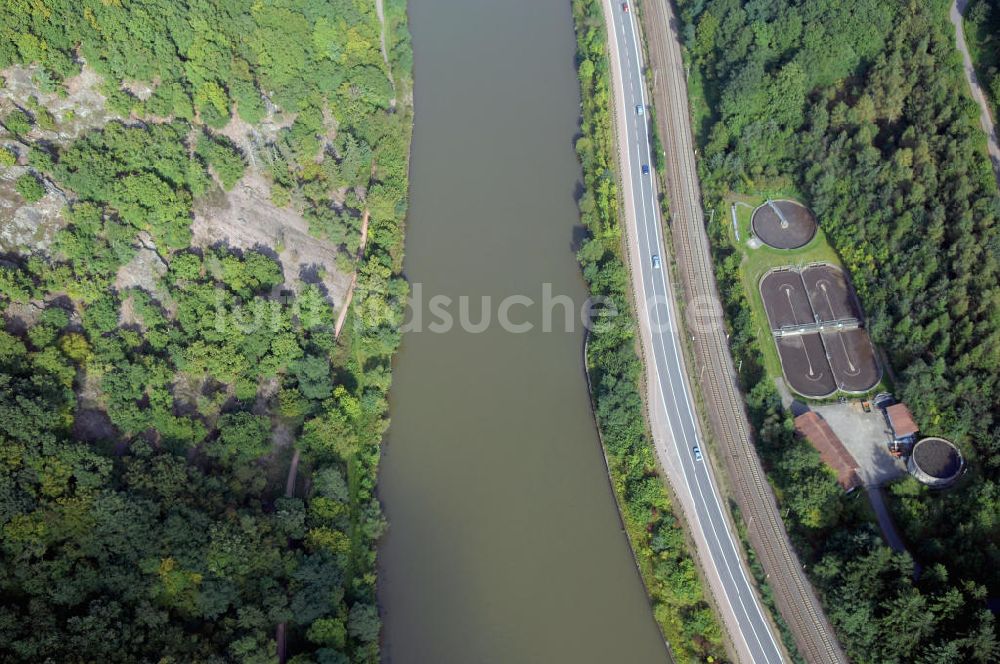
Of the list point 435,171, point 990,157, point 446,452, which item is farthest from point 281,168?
point 990,157

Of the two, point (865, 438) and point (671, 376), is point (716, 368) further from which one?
point (865, 438)

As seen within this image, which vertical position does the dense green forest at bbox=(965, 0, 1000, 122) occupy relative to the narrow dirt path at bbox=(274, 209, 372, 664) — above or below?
above

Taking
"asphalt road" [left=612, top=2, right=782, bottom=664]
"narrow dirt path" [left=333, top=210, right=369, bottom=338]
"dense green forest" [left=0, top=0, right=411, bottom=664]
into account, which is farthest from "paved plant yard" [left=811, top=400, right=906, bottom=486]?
"narrow dirt path" [left=333, top=210, right=369, bottom=338]

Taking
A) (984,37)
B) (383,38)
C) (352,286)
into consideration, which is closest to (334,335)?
(352,286)

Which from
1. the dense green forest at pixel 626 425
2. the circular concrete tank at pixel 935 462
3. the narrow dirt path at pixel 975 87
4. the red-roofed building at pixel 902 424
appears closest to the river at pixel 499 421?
the dense green forest at pixel 626 425

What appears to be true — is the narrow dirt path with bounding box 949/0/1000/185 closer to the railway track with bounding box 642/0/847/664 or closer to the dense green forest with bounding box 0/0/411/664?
the railway track with bounding box 642/0/847/664

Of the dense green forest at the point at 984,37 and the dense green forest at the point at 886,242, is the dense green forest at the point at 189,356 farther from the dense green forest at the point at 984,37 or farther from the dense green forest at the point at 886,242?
the dense green forest at the point at 984,37
